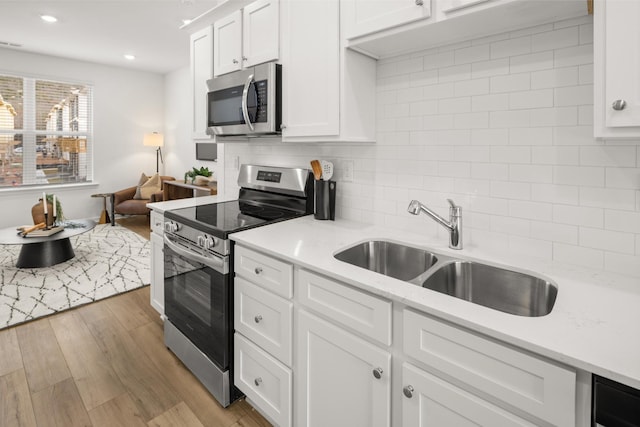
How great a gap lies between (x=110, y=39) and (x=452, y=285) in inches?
210

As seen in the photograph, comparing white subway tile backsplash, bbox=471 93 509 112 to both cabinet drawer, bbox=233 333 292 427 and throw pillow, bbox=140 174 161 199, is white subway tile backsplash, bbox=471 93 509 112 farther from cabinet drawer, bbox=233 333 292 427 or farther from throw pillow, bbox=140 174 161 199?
throw pillow, bbox=140 174 161 199

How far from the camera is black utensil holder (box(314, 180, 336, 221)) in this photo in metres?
2.05

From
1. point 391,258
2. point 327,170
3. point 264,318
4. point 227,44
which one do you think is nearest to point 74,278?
point 227,44

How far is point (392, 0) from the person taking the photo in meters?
1.46

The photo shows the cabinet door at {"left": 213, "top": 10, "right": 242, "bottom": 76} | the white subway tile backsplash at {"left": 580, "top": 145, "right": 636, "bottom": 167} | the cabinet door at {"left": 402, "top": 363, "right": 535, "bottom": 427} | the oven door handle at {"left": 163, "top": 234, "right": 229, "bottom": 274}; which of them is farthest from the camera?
the cabinet door at {"left": 213, "top": 10, "right": 242, "bottom": 76}

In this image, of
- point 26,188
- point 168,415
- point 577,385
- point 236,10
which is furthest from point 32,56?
point 577,385

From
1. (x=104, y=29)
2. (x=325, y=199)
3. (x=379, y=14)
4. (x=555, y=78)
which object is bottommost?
(x=325, y=199)

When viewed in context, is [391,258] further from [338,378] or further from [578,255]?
[578,255]

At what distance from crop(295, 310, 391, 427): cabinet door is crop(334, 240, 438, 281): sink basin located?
0.38m

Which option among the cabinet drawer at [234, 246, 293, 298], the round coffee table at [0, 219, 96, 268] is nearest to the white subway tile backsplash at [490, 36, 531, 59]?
the cabinet drawer at [234, 246, 293, 298]

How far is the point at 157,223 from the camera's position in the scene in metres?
2.39

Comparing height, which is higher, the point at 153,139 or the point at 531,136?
the point at 153,139

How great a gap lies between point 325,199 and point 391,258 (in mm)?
558

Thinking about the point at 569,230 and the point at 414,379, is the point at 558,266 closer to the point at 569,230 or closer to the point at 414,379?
the point at 569,230
